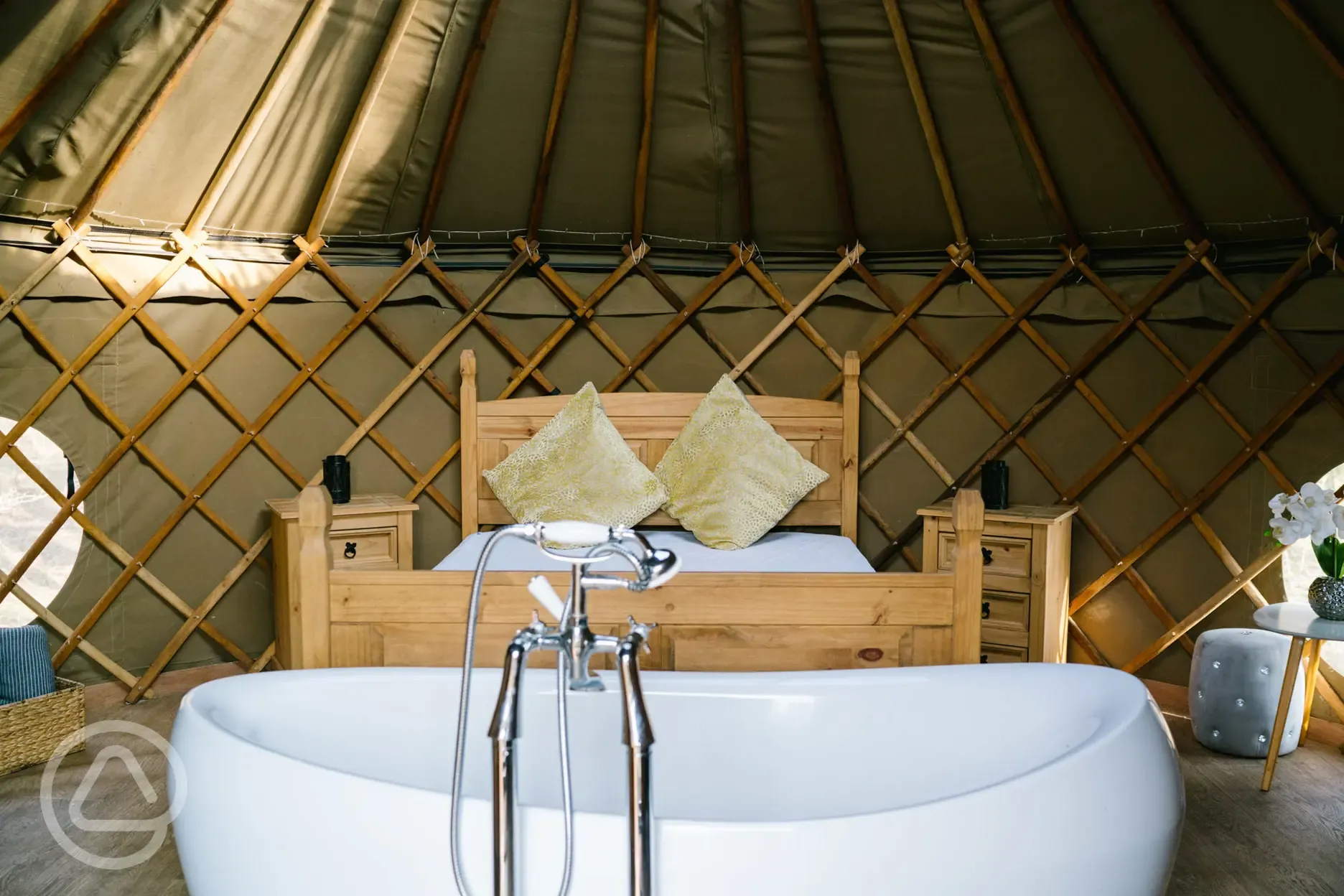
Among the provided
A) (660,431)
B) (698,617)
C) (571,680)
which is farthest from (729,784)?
(660,431)

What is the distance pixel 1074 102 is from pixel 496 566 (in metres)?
2.05

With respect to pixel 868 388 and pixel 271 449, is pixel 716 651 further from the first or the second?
pixel 271 449

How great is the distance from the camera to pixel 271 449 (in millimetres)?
3113

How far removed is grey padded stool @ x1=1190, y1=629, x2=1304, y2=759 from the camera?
2469 mm

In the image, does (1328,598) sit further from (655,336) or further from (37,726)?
(37,726)

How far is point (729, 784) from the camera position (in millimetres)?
1666

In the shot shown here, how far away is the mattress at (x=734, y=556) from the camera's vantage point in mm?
2531

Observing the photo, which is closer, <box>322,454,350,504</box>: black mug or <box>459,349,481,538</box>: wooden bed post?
<box>322,454,350,504</box>: black mug

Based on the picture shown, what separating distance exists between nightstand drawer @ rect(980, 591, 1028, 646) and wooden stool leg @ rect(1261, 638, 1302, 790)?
72 centimetres

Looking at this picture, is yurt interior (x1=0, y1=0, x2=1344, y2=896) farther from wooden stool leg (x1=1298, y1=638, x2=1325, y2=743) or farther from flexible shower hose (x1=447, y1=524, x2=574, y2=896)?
flexible shower hose (x1=447, y1=524, x2=574, y2=896)

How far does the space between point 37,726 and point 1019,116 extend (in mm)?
3080

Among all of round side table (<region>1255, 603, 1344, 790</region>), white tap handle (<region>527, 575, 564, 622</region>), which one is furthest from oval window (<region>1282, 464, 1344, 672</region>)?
white tap handle (<region>527, 575, 564, 622</region>)

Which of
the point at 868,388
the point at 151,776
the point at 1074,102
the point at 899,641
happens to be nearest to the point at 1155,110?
the point at 1074,102

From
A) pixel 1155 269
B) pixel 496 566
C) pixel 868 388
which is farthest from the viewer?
pixel 868 388
